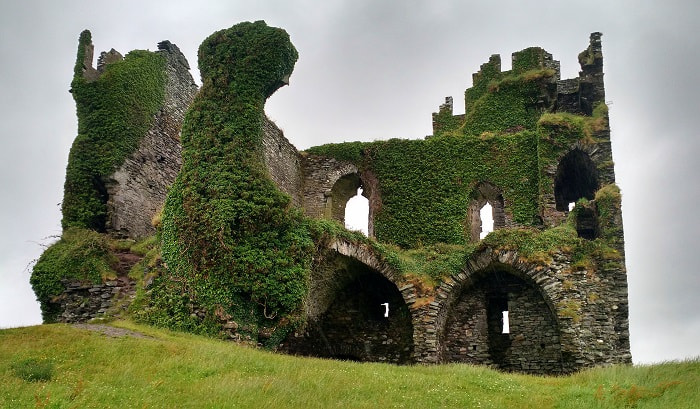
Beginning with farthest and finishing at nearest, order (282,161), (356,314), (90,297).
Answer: (282,161), (356,314), (90,297)

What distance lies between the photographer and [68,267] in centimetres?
2258

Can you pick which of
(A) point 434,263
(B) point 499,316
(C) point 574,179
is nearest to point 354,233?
(A) point 434,263

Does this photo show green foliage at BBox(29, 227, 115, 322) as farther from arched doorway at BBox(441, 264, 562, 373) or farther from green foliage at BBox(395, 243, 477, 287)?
arched doorway at BBox(441, 264, 562, 373)

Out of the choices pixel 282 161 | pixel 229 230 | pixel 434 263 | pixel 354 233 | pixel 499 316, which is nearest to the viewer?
pixel 229 230

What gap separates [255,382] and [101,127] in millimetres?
15061

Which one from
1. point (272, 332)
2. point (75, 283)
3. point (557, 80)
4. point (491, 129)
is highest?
point (557, 80)

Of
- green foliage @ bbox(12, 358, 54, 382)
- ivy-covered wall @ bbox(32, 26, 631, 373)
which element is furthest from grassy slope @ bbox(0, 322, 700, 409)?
ivy-covered wall @ bbox(32, 26, 631, 373)

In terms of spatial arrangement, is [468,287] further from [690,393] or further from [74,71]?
[74,71]

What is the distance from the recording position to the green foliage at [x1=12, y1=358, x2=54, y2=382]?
13.4 m

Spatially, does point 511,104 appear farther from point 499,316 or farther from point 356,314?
point 356,314

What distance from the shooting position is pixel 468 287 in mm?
24094

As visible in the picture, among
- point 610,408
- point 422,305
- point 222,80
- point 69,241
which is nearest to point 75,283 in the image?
point 69,241

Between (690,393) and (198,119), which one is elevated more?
(198,119)

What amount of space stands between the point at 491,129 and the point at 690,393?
57.0 ft
